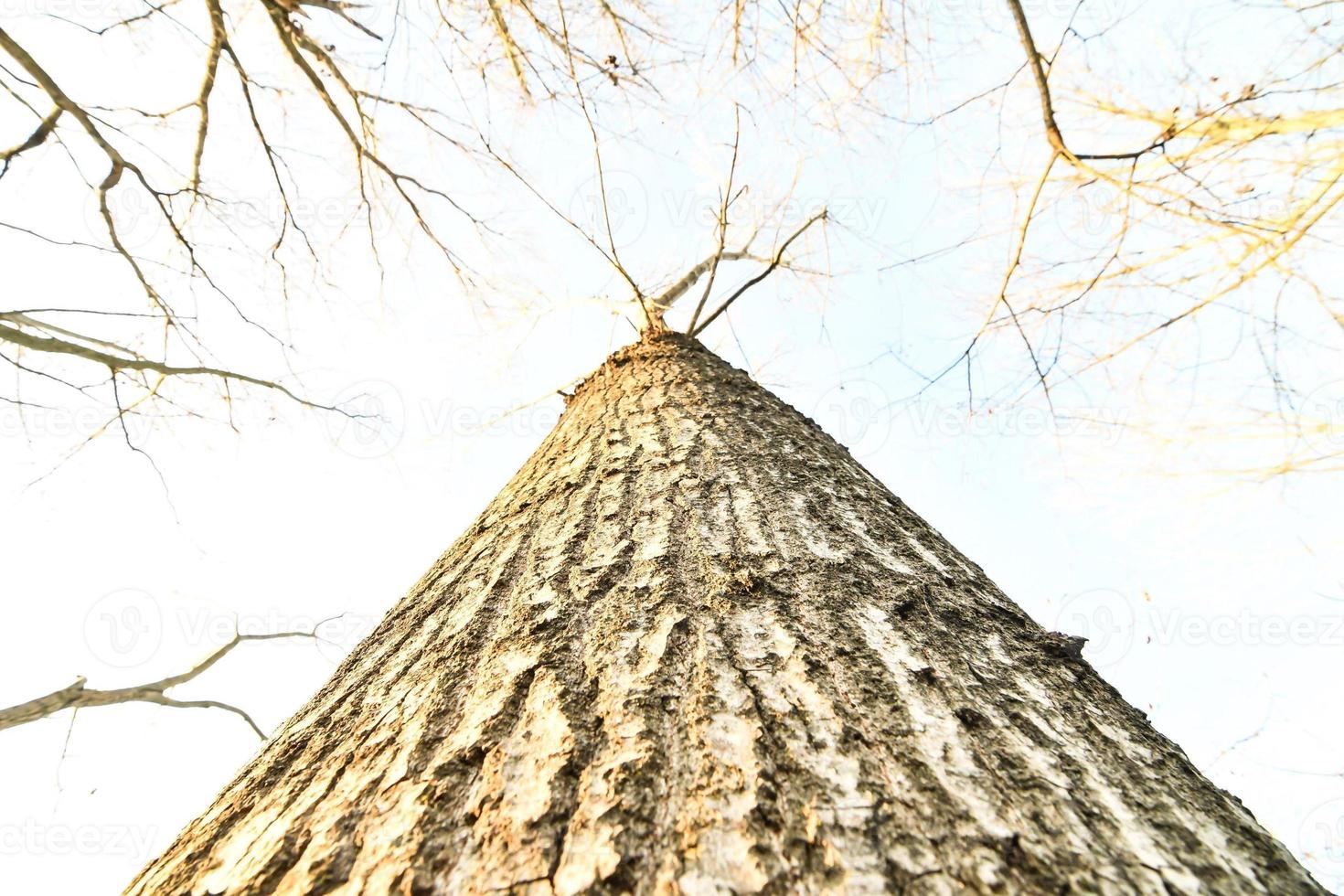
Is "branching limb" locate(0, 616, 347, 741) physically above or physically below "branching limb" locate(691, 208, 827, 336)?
below

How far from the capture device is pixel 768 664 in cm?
99

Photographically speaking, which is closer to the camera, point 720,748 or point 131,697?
point 720,748

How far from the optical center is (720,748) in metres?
0.83

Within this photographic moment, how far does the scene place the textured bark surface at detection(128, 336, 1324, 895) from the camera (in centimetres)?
70

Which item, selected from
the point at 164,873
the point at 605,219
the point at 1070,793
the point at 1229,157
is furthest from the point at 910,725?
the point at 1229,157

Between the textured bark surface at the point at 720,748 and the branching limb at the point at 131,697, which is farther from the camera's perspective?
the branching limb at the point at 131,697

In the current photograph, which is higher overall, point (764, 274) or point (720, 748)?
point (764, 274)

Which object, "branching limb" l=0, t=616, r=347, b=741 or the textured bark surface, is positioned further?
"branching limb" l=0, t=616, r=347, b=741

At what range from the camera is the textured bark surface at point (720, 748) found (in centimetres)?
70

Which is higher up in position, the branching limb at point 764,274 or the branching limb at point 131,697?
the branching limb at point 764,274

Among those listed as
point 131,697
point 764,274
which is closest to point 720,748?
point 764,274

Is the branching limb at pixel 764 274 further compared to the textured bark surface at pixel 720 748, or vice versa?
the branching limb at pixel 764 274

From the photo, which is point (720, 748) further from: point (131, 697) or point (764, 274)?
point (131, 697)

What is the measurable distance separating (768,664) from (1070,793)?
41 cm
